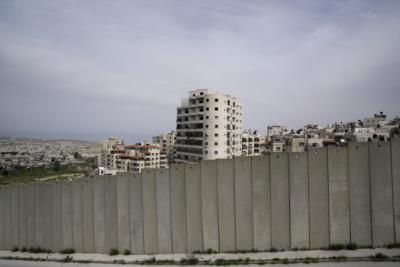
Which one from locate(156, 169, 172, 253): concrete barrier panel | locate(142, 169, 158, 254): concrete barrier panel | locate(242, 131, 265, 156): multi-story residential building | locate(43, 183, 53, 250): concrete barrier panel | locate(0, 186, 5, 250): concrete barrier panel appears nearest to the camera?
locate(156, 169, 172, 253): concrete barrier panel

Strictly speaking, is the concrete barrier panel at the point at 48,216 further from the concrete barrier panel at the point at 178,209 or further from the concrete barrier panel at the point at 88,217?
the concrete barrier panel at the point at 178,209

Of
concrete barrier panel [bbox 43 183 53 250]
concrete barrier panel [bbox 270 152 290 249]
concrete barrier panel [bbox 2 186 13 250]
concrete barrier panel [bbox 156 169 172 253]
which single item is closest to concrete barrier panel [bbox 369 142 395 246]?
concrete barrier panel [bbox 270 152 290 249]

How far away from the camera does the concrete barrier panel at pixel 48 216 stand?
32.4ft

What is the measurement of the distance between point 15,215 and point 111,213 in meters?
5.29

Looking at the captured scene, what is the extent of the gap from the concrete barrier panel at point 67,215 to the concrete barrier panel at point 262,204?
23.2ft

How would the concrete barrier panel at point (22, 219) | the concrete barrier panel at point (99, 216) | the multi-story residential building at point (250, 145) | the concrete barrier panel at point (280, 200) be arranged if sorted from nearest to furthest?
the concrete barrier panel at point (280, 200) < the concrete barrier panel at point (99, 216) < the concrete barrier panel at point (22, 219) < the multi-story residential building at point (250, 145)

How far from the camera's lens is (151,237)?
8.41 m

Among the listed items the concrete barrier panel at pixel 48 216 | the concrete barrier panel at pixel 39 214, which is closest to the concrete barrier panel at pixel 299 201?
the concrete barrier panel at pixel 48 216

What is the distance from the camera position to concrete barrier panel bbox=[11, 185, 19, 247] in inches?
421

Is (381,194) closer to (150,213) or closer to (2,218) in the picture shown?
(150,213)

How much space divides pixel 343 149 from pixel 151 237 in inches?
267

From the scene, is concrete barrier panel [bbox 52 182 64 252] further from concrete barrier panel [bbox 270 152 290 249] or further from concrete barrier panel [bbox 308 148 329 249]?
concrete barrier panel [bbox 308 148 329 249]

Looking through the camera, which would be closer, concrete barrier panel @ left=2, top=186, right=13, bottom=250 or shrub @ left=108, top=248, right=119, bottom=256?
shrub @ left=108, top=248, right=119, bottom=256

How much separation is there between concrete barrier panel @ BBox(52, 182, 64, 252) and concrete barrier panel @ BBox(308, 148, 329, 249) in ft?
30.2
